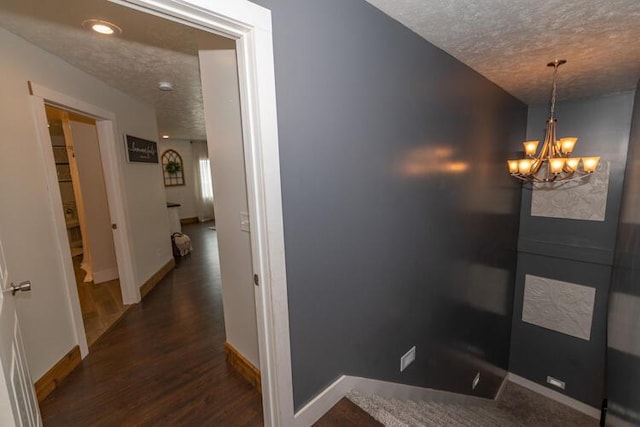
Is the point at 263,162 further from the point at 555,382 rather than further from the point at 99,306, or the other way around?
the point at 555,382

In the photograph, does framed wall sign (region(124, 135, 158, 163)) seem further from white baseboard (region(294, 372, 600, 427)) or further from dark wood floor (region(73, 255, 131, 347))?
white baseboard (region(294, 372, 600, 427))

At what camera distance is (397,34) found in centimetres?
171

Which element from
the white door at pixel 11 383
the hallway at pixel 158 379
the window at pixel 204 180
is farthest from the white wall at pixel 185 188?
the white door at pixel 11 383

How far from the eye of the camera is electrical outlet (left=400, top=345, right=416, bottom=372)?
84.1 inches

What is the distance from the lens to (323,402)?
5.15 feet

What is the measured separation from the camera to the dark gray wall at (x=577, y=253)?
11.5 feet

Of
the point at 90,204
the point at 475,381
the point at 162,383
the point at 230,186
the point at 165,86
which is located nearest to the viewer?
the point at 230,186

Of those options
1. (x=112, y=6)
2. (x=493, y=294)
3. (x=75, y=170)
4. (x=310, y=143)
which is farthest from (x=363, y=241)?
(x=75, y=170)

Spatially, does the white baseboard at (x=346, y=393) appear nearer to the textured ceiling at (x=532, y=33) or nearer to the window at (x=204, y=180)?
the textured ceiling at (x=532, y=33)

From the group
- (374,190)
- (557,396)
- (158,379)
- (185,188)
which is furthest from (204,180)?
(557,396)

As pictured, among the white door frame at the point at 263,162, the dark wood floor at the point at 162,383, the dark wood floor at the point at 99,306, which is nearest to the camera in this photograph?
the white door frame at the point at 263,162

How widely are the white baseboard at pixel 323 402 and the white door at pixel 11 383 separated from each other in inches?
42.7

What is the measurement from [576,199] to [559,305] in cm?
153

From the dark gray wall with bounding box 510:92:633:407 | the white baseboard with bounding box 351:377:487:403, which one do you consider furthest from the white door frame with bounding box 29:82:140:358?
the dark gray wall with bounding box 510:92:633:407
